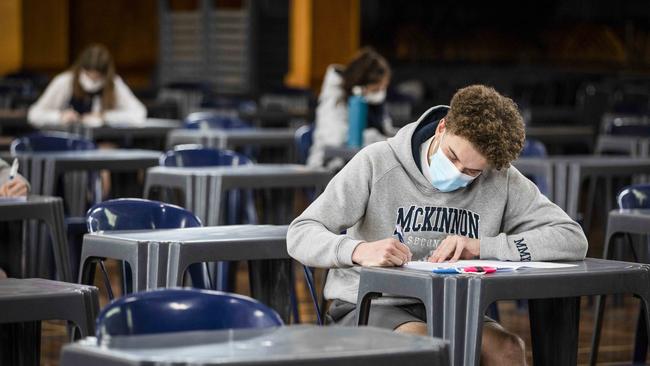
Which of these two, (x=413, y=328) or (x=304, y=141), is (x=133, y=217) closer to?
(x=413, y=328)

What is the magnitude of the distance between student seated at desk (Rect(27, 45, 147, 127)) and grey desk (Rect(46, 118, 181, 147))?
0.18 meters

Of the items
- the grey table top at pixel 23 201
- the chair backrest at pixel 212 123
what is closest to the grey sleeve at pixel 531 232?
the grey table top at pixel 23 201

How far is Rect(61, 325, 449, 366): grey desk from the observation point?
2436 mm

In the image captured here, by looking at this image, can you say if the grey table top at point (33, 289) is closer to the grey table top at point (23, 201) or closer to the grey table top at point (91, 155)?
the grey table top at point (23, 201)

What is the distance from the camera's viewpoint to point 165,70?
1805cm

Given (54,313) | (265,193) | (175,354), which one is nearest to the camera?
(175,354)

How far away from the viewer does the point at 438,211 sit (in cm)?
396

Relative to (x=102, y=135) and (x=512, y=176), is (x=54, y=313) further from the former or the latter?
(x=102, y=135)

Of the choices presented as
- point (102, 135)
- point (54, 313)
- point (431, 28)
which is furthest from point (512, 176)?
point (431, 28)

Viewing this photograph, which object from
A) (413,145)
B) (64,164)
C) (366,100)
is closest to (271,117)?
(366,100)

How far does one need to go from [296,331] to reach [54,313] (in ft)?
3.14

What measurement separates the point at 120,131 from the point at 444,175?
5.78 meters

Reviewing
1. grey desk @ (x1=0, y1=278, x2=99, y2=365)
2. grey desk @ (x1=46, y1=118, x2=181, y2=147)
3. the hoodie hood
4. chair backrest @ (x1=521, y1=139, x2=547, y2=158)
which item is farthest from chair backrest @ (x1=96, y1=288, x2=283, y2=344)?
grey desk @ (x1=46, y1=118, x2=181, y2=147)

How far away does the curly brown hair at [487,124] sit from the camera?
3.74 m
